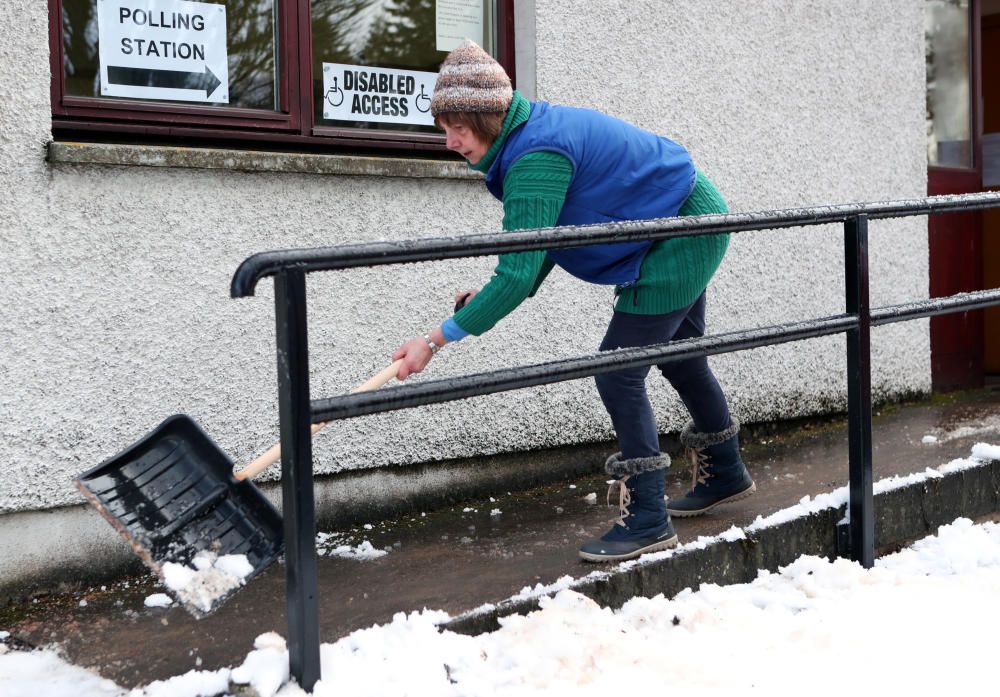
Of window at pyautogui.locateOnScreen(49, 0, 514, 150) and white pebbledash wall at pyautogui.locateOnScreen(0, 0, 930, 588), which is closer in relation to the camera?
white pebbledash wall at pyautogui.locateOnScreen(0, 0, 930, 588)

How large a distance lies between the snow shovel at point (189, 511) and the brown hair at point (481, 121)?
2.19 ft

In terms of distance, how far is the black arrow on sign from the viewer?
11.6 feet

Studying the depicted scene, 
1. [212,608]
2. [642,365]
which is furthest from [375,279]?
[212,608]

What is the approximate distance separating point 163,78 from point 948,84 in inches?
189

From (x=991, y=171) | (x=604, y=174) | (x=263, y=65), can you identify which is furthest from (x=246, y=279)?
(x=991, y=171)

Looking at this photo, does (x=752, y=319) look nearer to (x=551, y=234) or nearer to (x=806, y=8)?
(x=806, y=8)

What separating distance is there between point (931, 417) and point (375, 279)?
10.3ft

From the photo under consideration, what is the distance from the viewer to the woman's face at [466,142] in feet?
9.69

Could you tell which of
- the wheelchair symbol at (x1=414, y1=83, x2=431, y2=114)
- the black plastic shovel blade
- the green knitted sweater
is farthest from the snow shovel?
the wheelchair symbol at (x1=414, y1=83, x2=431, y2=114)

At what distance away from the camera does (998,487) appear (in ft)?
A: 13.6

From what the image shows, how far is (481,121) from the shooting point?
2906 mm

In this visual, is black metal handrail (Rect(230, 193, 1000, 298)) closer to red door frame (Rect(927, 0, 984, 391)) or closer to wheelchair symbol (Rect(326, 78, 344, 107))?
wheelchair symbol (Rect(326, 78, 344, 107))

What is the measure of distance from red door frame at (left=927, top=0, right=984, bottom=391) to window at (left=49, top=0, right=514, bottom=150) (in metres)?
3.29

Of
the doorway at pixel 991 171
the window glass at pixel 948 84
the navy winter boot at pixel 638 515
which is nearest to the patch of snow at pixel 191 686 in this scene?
the navy winter boot at pixel 638 515
